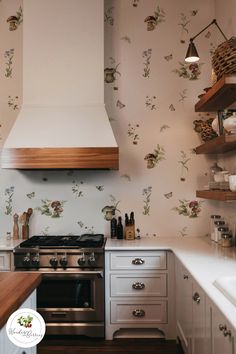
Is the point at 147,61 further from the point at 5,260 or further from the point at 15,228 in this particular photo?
the point at 5,260

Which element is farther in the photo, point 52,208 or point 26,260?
point 52,208

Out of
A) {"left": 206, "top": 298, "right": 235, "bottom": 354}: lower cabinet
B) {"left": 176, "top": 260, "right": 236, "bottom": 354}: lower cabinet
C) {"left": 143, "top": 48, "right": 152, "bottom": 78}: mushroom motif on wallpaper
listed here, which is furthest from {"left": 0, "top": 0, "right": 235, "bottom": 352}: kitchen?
{"left": 206, "top": 298, "right": 235, "bottom": 354}: lower cabinet

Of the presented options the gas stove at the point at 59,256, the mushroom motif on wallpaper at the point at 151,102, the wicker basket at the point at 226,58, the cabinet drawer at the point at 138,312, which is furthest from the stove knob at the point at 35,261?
the wicker basket at the point at 226,58

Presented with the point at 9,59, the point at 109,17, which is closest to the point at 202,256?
the point at 109,17

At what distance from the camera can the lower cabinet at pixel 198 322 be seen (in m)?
1.37

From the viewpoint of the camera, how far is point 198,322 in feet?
6.06

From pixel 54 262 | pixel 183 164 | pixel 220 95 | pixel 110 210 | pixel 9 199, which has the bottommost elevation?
pixel 54 262

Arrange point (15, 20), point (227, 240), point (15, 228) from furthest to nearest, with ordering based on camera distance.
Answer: point (15, 20), point (15, 228), point (227, 240)

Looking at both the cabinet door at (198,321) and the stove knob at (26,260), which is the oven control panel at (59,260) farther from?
the cabinet door at (198,321)

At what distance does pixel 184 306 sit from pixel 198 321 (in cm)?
46

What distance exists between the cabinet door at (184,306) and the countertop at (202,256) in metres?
0.11

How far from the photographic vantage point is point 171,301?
272 centimetres

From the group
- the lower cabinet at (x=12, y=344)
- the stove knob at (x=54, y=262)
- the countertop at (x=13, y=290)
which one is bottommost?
the stove knob at (x=54, y=262)

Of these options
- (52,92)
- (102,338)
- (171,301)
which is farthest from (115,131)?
(102,338)
